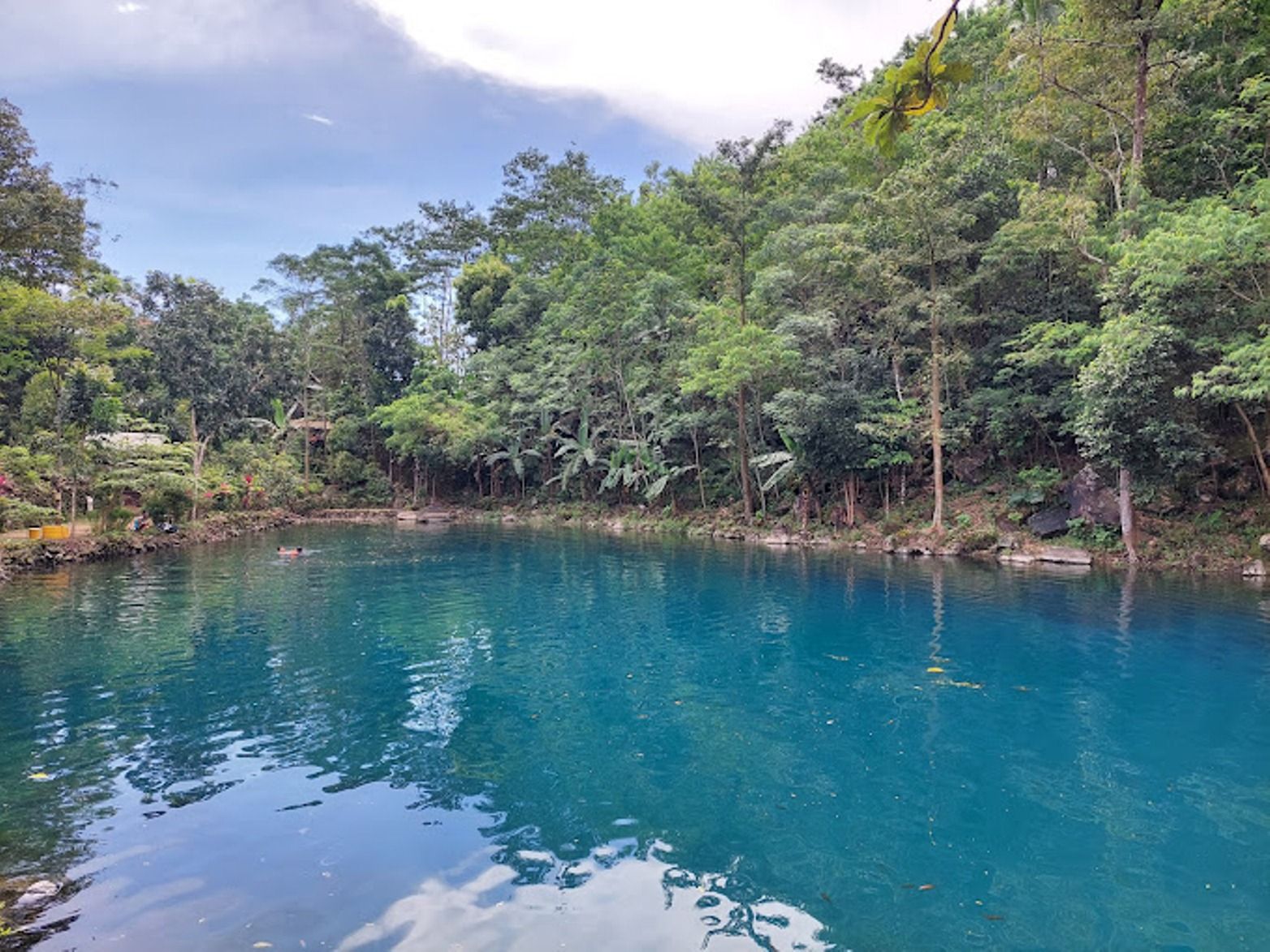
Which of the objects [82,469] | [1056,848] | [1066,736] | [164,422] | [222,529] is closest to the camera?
[1056,848]

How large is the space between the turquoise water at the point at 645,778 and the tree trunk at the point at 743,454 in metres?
13.6

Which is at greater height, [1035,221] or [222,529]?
[1035,221]

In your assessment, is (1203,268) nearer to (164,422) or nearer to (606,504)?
(606,504)

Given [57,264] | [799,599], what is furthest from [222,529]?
[799,599]

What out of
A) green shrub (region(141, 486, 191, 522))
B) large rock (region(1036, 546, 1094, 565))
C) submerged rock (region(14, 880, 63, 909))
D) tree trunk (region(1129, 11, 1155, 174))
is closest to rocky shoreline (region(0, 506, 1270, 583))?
large rock (region(1036, 546, 1094, 565))

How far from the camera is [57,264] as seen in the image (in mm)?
17875

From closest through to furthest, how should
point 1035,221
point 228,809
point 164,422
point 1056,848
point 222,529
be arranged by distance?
point 1056,848 → point 228,809 → point 1035,221 → point 222,529 → point 164,422

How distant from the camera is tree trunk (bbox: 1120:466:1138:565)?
16328mm

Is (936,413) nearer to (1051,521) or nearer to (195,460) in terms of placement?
(1051,521)

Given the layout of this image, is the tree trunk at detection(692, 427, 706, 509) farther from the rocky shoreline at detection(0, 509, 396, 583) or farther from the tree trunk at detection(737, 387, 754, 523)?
the rocky shoreline at detection(0, 509, 396, 583)

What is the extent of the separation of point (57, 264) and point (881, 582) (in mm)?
21237

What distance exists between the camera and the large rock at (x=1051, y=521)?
1859cm

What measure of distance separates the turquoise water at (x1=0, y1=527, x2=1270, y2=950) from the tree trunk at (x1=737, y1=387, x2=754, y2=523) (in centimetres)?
1356

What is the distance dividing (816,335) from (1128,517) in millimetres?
10444
